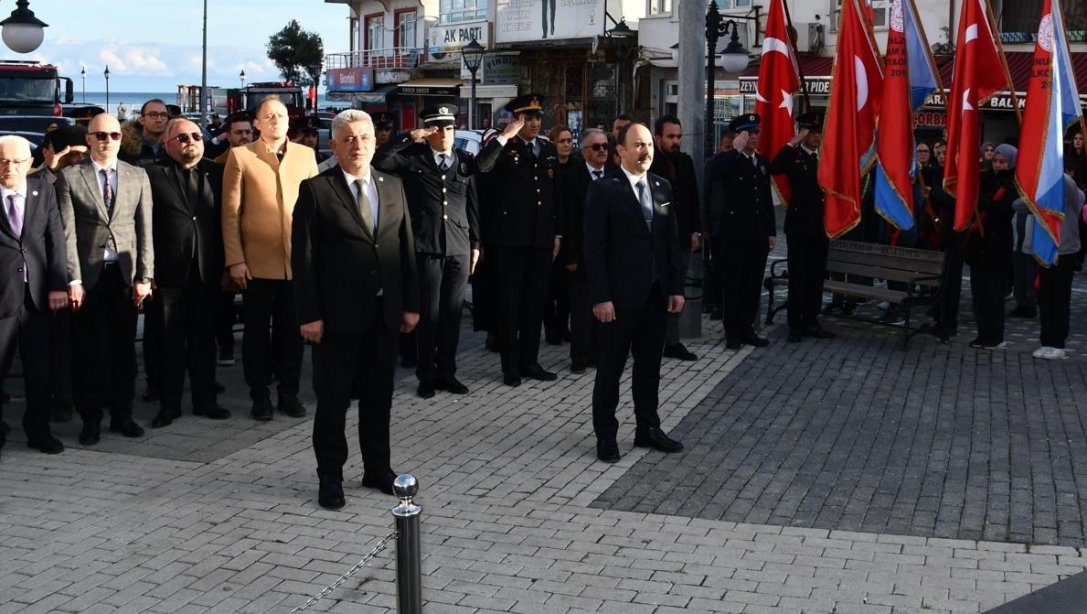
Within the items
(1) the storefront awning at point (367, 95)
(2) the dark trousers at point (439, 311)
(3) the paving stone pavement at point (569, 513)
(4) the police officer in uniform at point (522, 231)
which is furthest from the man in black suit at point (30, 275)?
(1) the storefront awning at point (367, 95)

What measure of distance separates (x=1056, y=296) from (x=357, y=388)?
6.63 metres

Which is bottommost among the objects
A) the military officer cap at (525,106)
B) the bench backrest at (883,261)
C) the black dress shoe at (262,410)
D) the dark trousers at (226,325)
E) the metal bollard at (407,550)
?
the black dress shoe at (262,410)

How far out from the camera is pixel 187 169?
9.18 metres

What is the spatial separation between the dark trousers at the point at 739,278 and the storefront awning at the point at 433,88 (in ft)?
119

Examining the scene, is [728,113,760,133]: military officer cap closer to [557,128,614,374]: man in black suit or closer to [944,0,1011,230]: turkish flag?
[557,128,614,374]: man in black suit

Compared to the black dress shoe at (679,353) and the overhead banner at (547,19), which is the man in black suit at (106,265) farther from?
the overhead banner at (547,19)

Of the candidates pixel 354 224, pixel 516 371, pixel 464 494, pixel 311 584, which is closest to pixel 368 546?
pixel 311 584

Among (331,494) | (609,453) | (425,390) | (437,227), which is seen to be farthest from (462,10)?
(331,494)

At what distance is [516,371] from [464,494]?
3.10 metres

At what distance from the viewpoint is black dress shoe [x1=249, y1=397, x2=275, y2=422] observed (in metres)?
9.29

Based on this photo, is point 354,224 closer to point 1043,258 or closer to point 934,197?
point 1043,258

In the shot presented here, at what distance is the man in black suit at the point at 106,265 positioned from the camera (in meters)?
8.70

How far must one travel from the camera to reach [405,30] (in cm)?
5772

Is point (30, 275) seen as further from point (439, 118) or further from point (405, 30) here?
point (405, 30)
